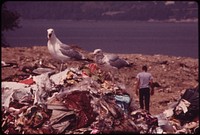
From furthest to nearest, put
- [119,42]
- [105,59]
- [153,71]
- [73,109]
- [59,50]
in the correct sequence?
[119,42] → [153,71] → [105,59] → [59,50] → [73,109]

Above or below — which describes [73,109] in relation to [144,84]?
below

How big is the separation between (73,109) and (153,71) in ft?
19.2

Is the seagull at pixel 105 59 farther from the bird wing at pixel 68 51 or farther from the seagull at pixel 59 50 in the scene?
the seagull at pixel 59 50

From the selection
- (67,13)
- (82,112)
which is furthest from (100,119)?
(67,13)

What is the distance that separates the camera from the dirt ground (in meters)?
13.2

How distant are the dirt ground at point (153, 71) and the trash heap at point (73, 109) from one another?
1.39 meters

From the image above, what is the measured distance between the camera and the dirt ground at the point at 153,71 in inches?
520

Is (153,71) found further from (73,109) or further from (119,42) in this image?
(119,42)

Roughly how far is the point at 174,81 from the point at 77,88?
16.6 ft

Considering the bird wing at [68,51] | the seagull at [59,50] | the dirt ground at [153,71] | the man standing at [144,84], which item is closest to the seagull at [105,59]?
the bird wing at [68,51]

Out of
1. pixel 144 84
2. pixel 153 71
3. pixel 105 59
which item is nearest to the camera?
pixel 144 84

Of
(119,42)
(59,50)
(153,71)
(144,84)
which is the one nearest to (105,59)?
(59,50)

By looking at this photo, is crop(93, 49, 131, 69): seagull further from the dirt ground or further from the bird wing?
the dirt ground

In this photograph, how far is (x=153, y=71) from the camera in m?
15.7
